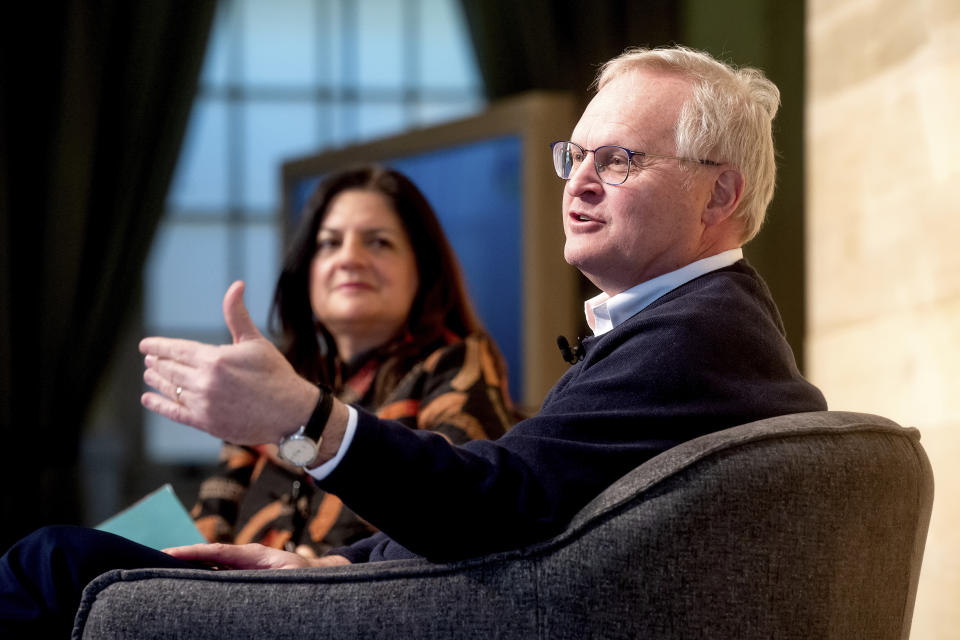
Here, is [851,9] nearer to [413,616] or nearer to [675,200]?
[675,200]

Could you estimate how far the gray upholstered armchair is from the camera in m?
1.07

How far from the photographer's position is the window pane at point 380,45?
4.98m

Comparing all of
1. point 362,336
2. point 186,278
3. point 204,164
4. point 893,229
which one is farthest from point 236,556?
point 204,164

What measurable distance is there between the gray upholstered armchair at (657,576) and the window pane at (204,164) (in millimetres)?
3927

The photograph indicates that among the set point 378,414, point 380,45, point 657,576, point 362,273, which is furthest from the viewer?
point 380,45

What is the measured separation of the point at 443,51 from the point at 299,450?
13.7 ft

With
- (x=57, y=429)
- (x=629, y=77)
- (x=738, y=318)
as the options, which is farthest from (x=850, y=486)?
(x=57, y=429)

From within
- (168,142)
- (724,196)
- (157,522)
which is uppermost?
(168,142)

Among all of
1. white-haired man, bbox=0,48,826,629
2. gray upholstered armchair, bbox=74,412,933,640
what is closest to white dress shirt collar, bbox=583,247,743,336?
white-haired man, bbox=0,48,826,629

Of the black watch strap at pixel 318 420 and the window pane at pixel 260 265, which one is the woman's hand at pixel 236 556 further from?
the window pane at pixel 260 265

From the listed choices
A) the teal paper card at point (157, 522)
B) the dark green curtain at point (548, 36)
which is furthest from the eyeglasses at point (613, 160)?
the dark green curtain at point (548, 36)

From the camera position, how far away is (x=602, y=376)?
122cm

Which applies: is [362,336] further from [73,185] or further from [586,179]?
[73,185]

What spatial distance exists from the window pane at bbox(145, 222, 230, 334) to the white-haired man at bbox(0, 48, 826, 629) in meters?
3.44
